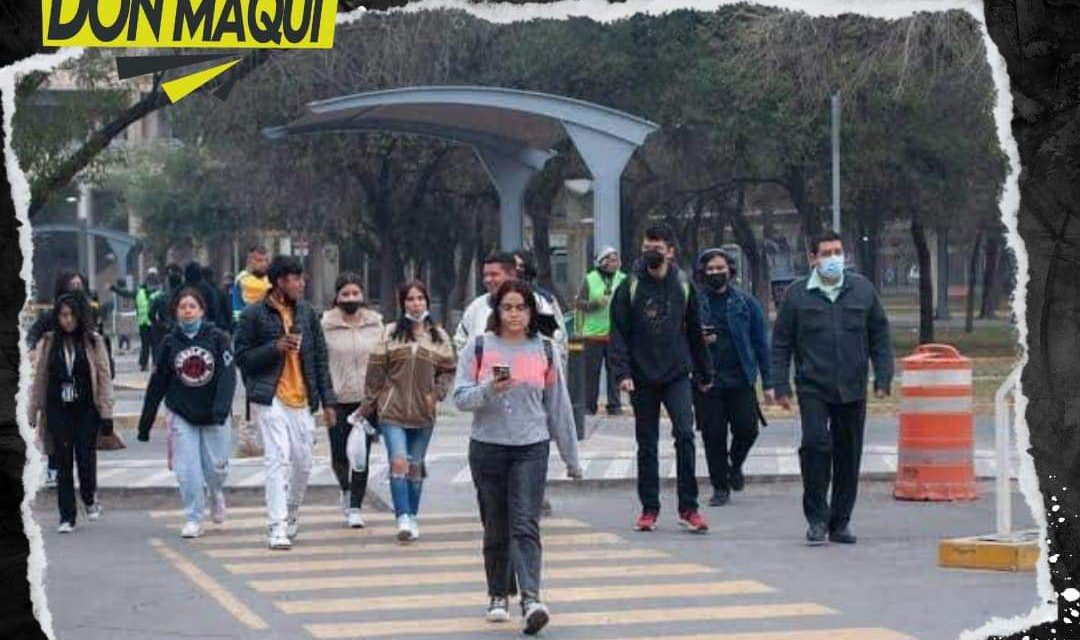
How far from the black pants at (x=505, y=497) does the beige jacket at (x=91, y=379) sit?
16.1 feet

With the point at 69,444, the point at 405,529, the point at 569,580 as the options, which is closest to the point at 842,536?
the point at 569,580

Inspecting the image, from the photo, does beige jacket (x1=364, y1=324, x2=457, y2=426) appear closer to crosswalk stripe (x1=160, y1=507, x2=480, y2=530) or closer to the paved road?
the paved road

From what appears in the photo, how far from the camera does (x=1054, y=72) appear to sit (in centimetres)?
302

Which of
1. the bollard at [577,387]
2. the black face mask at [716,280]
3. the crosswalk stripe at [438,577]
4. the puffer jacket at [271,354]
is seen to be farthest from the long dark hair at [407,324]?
the bollard at [577,387]

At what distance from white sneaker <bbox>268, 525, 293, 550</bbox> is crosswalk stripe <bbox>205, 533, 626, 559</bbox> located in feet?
0.13

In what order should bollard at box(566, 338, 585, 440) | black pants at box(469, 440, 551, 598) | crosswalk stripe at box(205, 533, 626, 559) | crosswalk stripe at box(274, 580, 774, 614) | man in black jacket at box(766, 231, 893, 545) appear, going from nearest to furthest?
black pants at box(469, 440, 551, 598) < crosswalk stripe at box(274, 580, 774, 614) < man in black jacket at box(766, 231, 893, 545) < crosswalk stripe at box(205, 533, 626, 559) < bollard at box(566, 338, 585, 440)

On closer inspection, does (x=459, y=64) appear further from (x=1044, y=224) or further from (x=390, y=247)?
(x=1044, y=224)

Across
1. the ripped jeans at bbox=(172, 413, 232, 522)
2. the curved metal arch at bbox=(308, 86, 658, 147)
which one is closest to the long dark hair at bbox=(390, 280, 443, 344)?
the ripped jeans at bbox=(172, 413, 232, 522)

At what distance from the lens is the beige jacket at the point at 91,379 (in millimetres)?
12930

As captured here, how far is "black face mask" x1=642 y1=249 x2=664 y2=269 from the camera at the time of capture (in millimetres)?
11953

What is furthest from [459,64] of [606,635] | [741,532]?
[606,635]

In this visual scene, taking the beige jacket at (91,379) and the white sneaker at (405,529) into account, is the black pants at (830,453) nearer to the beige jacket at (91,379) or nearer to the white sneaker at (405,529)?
the white sneaker at (405,529)

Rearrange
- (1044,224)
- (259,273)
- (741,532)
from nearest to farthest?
(1044,224), (741,532), (259,273)

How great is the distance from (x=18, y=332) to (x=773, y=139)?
34476 millimetres
